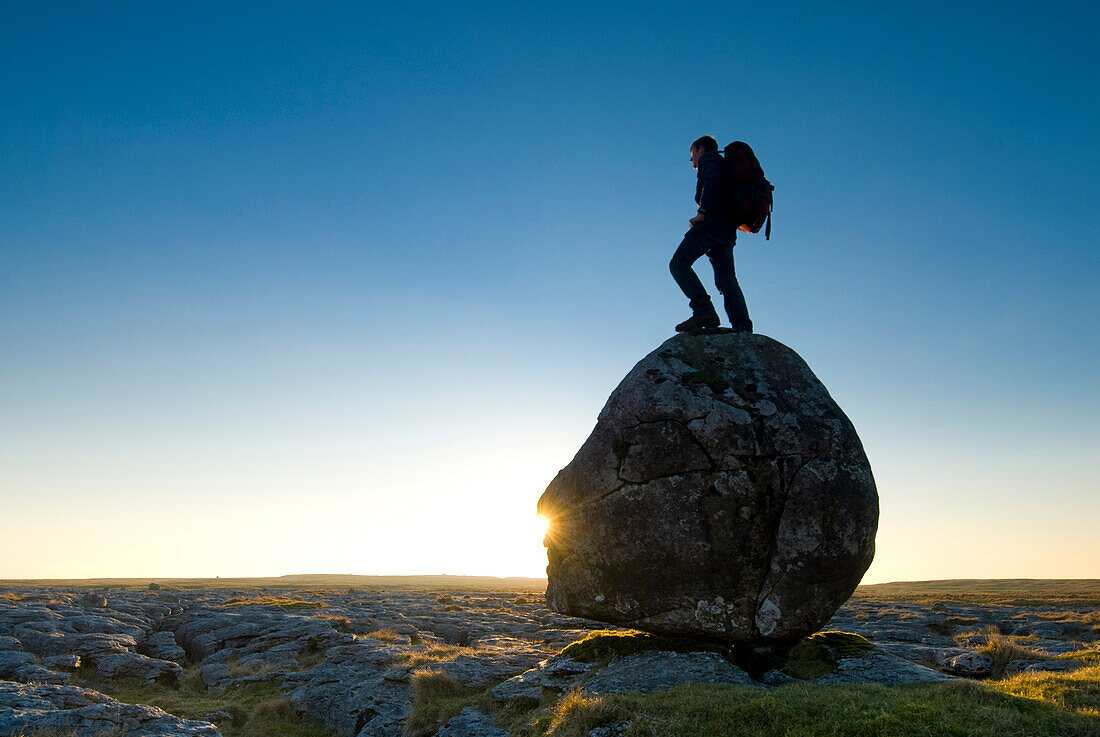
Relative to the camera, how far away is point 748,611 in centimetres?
1170

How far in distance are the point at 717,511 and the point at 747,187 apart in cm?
732

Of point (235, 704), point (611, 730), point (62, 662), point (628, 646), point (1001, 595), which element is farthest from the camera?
point (1001, 595)

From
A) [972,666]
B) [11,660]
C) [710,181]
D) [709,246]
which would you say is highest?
[710,181]

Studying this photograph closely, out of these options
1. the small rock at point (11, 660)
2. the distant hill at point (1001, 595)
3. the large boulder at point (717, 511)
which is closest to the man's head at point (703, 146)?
the large boulder at point (717, 511)

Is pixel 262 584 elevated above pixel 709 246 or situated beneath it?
situated beneath

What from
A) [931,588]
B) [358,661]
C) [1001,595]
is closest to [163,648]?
[358,661]

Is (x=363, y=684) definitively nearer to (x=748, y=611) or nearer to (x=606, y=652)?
(x=606, y=652)

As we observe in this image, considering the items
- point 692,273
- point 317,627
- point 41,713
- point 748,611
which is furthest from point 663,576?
point 317,627

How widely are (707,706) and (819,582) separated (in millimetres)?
4072

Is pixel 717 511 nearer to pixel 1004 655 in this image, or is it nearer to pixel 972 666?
pixel 972 666

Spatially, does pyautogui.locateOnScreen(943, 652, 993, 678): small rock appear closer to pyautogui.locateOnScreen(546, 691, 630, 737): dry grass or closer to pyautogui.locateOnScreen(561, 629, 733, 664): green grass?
pyautogui.locateOnScreen(561, 629, 733, 664): green grass

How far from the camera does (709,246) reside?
14.3 metres

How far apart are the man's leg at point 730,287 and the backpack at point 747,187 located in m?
0.88

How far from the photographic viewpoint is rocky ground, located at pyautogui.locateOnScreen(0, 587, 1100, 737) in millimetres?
11422
